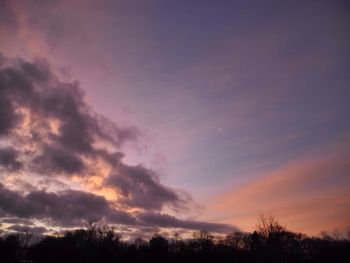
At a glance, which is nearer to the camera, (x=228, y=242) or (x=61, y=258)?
(x=61, y=258)

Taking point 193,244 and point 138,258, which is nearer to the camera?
point 138,258

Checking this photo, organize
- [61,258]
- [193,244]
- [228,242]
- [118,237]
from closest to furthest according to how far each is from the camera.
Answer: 1. [61,258]
2. [118,237]
3. [193,244]
4. [228,242]

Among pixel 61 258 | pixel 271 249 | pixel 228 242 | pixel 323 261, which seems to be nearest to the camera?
pixel 271 249

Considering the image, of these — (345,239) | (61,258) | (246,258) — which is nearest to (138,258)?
(61,258)

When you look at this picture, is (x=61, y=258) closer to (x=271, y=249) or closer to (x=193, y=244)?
(x=193, y=244)

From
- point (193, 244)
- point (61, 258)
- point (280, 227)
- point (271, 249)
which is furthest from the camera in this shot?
point (193, 244)

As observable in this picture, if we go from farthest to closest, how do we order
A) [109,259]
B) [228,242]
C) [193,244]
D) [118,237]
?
[228,242] < [193,244] < [118,237] < [109,259]

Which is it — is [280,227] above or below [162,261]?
above

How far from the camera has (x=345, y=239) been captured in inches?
3885

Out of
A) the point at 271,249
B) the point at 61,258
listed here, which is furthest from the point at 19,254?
the point at 271,249

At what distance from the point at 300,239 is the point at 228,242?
30.2 metres

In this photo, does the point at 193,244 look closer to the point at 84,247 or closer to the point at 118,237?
the point at 118,237

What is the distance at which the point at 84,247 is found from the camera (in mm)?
82562

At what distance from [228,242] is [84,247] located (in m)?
62.2
